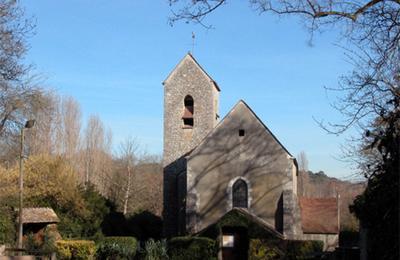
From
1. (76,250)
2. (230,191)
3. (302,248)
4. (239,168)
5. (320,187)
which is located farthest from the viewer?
(320,187)

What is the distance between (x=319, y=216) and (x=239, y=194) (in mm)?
9029

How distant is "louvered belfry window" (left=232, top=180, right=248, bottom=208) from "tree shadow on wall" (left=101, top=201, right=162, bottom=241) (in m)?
11.4

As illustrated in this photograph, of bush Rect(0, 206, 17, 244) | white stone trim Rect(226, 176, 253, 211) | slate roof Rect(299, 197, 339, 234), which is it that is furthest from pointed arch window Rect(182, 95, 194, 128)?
bush Rect(0, 206, 17, 244)

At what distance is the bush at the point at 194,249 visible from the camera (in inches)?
1224

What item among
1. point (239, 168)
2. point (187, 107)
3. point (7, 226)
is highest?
point (187, 107)

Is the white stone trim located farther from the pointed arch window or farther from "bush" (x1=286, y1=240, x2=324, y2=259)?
the pointed arch window

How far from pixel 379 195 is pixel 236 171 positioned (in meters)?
24.1

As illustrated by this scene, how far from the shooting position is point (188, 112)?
4388cm

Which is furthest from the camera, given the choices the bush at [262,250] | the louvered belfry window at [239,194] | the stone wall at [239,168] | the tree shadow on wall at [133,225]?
the tree shadow on wall at [133,225]

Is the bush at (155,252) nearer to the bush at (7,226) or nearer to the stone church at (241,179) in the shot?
the stone church at (241,179)

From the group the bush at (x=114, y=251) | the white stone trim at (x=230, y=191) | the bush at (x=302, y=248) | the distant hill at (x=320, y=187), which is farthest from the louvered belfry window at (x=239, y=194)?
the distant hill at (x=320, y=187)

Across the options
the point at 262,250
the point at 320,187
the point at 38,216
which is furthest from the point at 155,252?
the point at 320,187

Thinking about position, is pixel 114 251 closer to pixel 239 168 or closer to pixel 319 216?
pixel 239 168

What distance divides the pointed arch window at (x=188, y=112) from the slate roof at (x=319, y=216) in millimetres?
10319
